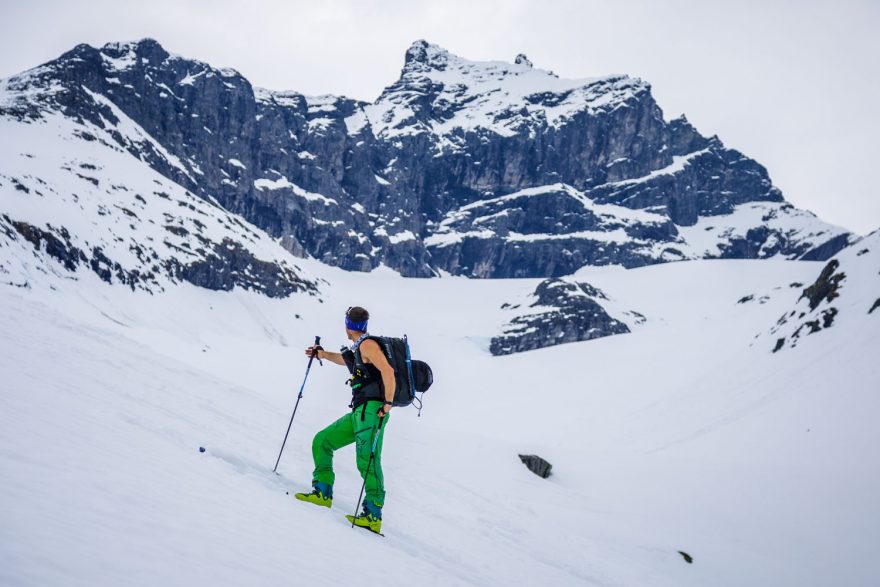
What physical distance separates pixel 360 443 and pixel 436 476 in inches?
283

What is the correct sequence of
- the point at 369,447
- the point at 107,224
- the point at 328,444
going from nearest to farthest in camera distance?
the point at 369,447
the point at 328,444
the point at 107,224

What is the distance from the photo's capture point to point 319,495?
254 inches

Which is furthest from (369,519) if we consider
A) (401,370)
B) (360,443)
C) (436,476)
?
(436,476)

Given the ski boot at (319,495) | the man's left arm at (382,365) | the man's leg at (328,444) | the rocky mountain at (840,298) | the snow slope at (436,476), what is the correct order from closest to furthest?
the snow slope at (436,476)
the man's left arm at (382,365)
the ski boot at (319,495)
the man's leg at (328,444)
the rocky mountain at (840,298)

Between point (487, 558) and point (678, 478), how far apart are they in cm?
1396

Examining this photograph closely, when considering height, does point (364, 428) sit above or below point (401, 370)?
below

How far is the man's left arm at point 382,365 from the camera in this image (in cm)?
607

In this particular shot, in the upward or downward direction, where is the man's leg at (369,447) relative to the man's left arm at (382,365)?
downward

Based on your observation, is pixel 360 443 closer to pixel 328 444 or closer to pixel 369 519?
pixel 328 444

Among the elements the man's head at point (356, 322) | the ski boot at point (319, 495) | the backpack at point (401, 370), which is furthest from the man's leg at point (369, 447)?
the man's head at point (356, 322)

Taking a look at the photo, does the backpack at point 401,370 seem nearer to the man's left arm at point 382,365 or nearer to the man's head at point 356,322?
the man's left arm at point 382,365

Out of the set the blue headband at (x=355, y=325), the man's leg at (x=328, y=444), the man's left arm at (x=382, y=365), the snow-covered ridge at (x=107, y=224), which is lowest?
the man's leg at (x=328, y=444)

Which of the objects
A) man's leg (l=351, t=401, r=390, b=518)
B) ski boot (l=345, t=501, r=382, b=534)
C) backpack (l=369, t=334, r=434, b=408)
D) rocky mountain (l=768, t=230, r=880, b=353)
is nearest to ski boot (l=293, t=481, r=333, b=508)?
ski boot (l=345, t=501, r=382, b=534)

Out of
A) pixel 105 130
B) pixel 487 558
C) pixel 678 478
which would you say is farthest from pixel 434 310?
pixel 487 558
